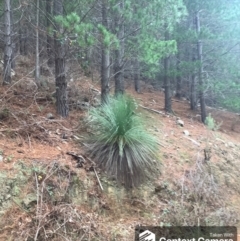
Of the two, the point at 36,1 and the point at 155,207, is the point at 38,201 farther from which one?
the point at 36,1

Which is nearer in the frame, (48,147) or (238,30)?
(48,147)

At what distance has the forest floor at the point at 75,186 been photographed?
4.02 m

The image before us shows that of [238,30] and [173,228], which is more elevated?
[238,30]

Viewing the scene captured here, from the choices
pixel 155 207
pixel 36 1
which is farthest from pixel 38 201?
pixel 36 1

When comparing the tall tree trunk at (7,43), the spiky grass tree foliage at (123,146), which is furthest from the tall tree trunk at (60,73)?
the tall tree trunk at (7,43)

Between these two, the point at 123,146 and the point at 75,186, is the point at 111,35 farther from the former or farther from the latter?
the point at 75,186

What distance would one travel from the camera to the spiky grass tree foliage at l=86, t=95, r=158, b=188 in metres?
5.13

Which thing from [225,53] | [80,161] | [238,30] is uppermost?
[238,30]

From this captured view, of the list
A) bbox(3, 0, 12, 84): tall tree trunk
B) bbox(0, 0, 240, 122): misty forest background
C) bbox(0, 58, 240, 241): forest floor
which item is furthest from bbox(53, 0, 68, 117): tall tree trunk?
bbox(3, 0, 12, 84): tall tree trunk

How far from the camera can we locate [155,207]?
509 centimetres

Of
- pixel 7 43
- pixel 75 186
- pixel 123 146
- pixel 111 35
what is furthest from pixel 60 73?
pixel 75 186

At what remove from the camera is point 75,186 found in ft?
15.3

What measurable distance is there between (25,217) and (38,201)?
27 centimetres

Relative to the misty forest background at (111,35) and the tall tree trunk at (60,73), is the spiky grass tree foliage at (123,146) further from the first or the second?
the misty forest background at (111,35)
